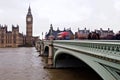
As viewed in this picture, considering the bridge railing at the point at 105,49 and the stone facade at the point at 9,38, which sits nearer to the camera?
the bridge railing at the point at 105,49

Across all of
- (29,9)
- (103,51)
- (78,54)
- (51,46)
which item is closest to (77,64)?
(51,46)

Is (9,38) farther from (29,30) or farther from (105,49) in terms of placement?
(105,49)

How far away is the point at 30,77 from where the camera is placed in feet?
93.4

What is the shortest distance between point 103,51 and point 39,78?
16.9 metres

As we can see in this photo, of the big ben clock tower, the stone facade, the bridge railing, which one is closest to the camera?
the bridge railing

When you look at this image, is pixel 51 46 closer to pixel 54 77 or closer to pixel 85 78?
pixel 54 77

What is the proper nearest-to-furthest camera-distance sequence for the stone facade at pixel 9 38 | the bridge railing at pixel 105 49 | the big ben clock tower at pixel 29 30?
1. the bridge railing at pixel 105 49
2. the stone facade at pixel 9 38
3. the big ben clock tower at pixel 29 30

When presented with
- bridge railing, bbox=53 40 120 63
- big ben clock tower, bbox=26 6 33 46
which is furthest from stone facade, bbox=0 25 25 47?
bridge railing, bbox=53 40 120 63

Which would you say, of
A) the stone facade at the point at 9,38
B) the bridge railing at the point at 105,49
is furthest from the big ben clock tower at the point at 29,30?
the bridge railing at the point at 105,49

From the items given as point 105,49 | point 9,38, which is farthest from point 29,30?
point 105,49

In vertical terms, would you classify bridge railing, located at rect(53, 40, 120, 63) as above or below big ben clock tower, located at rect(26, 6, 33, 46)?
below

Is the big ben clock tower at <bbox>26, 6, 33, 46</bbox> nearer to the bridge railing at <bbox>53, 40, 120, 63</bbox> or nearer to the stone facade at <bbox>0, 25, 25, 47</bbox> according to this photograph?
the stone facade at <bbox>0, 25, 25, 47</bbox>

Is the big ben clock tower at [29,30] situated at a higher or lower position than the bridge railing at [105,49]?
higher

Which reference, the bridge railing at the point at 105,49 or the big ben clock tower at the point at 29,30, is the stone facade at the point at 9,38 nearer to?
the big ben clock tower at the point at 29,30
